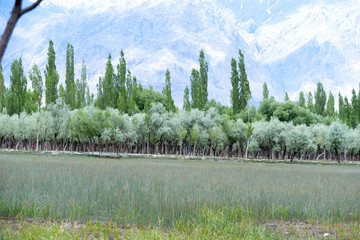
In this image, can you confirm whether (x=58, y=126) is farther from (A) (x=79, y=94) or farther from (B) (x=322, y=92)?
(B) (x=322, y=92)

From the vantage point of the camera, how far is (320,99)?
8894 centimetres

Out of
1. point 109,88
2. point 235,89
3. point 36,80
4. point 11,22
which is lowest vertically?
point 11,22

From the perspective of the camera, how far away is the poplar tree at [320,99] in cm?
8762

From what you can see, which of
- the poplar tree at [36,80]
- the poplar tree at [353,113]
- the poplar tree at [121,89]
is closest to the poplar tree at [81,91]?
the poplar tree at [121,89]

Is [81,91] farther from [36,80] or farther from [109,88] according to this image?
[36,80]

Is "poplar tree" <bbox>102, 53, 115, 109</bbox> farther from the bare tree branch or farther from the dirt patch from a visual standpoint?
the bare tree branch

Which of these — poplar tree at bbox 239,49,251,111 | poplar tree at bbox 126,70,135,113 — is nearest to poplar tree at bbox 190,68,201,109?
poplar tree at bbox 239,49,251,111

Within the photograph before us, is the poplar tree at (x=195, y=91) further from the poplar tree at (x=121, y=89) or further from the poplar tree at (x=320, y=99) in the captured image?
the poplar tree at (x=320, y=99)

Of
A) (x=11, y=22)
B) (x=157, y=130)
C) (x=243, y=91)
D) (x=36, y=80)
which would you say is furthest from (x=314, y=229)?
(x=243, y=91)

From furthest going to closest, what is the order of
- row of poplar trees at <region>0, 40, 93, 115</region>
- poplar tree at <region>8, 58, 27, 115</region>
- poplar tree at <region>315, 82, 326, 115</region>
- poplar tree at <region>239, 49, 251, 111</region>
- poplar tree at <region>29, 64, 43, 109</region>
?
1. poplar tree at <region>315, 82, 326, 115</region>
2. poplar tree at <region>239, 49, 251, 111</region>
3. poplar tree at <region>8, 58, 27, 115</region>
4. row of poplar trees at <region>0, 40, 93, 115</region>
5. poplar tree at <region>29, 64, 43, 109</region>

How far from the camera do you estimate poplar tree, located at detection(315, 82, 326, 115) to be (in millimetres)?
87625

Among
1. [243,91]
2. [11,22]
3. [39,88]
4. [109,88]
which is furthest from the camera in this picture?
[243,91]

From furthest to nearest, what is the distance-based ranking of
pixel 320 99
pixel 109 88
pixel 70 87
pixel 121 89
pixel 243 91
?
pixel 320 99, pixel 121 89, pixel 243 91, pixel 109 88, pixel 70 87

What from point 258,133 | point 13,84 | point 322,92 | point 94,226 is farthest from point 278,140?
point 94,226
